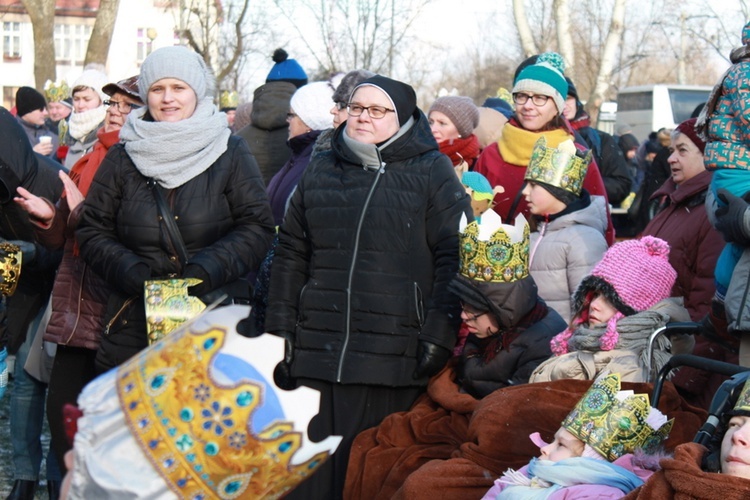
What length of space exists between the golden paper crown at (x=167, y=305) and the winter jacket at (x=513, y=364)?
1.19m

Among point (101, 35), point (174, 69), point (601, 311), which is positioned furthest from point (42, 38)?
point (601, 311)

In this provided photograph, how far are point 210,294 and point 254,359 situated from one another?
2991 mm

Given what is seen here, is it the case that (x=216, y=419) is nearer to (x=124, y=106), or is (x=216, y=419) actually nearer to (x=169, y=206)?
(x=169, y=206)

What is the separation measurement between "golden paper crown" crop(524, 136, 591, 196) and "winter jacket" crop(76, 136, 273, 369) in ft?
4.53

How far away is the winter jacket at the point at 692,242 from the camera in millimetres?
5668

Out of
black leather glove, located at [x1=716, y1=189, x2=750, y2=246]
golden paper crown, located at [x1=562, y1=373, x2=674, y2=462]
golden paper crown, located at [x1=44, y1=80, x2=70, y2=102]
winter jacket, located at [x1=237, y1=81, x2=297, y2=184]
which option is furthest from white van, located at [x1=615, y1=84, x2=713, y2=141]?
golden paper crown, located at [x1=562, y1=373, x2=674, y2=462]

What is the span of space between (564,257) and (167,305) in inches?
75.3

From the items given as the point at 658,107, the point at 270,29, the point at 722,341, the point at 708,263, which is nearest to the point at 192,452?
the point at 722,341

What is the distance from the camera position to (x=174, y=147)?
17.9ft

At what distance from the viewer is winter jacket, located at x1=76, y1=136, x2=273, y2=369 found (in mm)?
5465

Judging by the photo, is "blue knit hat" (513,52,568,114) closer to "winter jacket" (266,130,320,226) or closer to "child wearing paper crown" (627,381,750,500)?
"winter jacket" (266,130,320,226)

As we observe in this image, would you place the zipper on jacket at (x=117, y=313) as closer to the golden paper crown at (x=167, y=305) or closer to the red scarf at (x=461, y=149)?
the golden paper crown at (x=167, y=305)

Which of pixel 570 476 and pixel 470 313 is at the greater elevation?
pixel 470 313

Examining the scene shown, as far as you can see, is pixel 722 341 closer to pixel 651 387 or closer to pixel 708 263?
pixel 651 387
